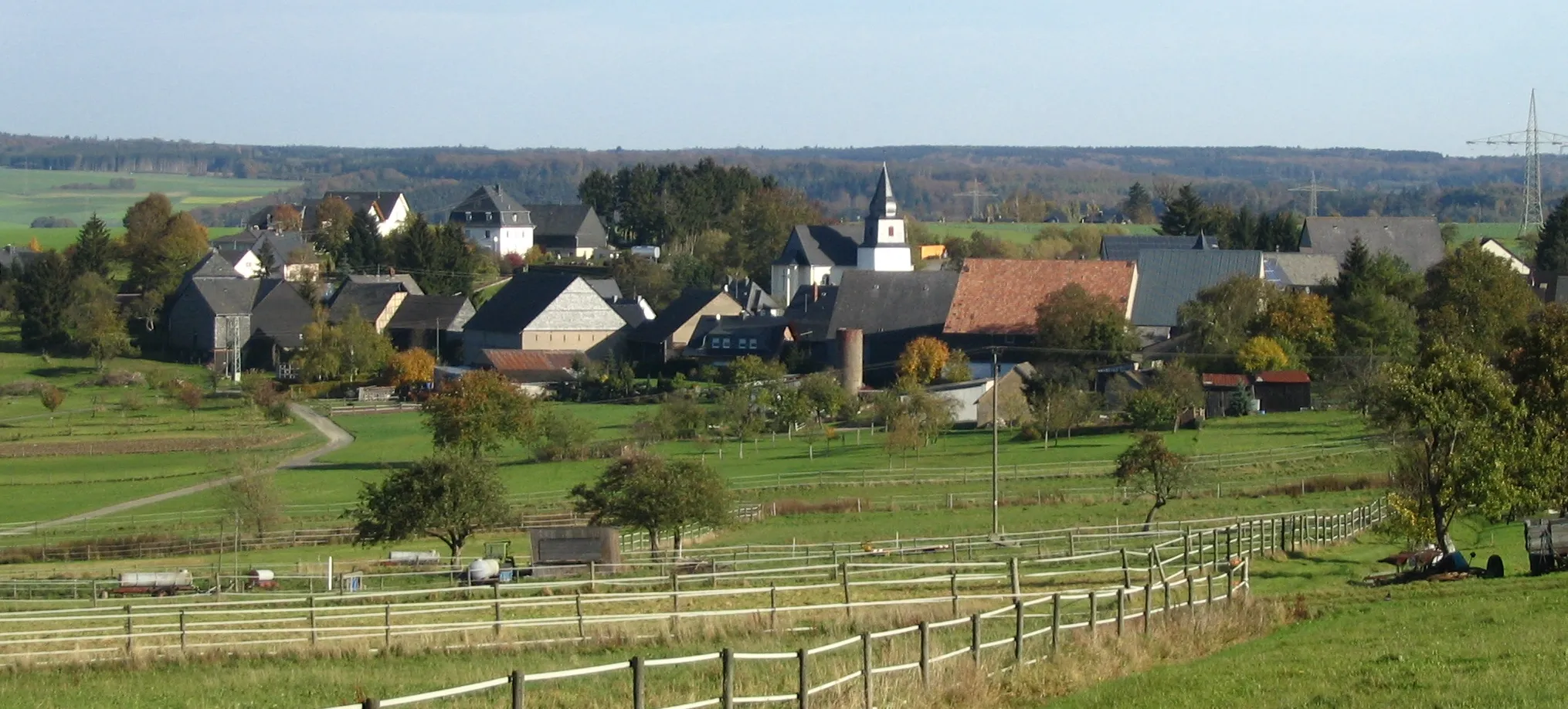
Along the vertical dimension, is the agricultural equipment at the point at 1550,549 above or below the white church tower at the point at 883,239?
→ below

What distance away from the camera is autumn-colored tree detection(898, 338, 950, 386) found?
69.8 meters

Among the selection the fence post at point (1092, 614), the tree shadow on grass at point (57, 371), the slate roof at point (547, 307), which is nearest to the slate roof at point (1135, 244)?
the slate roof at point (547, 307)

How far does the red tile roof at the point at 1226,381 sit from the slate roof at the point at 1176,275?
15.6 meters

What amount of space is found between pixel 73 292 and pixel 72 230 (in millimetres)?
73333

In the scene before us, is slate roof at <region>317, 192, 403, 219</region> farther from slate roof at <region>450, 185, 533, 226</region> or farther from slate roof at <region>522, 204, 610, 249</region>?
slate roof at <region>522, 204, 610, 249</region>

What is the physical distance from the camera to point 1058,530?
1313 inches

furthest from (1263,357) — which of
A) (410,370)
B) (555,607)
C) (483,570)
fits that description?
(555,607)

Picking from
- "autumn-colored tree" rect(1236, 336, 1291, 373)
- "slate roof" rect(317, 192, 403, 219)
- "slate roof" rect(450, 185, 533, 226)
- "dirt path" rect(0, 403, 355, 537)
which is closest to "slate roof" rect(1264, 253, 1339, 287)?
"autumn-colored tree" rect(1236, 336, 1291, 373)

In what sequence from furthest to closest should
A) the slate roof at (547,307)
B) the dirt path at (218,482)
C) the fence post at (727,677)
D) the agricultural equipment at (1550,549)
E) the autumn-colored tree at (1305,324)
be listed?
→ the slate roof at (547,307) < the autumn-colored tree at (1305,324) < the dirt path at (218,482) < the agricultural equipment at (1550,549) < the fence post at (727,677)

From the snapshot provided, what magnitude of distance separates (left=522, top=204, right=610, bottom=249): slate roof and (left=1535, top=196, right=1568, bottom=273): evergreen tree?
5690cm

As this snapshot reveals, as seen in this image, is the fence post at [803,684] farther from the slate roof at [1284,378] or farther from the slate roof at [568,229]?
the slate roof at [568,229]

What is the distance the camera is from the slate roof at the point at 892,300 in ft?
262

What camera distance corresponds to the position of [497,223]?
127 metres

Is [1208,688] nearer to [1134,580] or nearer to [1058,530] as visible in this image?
[1134,580]
